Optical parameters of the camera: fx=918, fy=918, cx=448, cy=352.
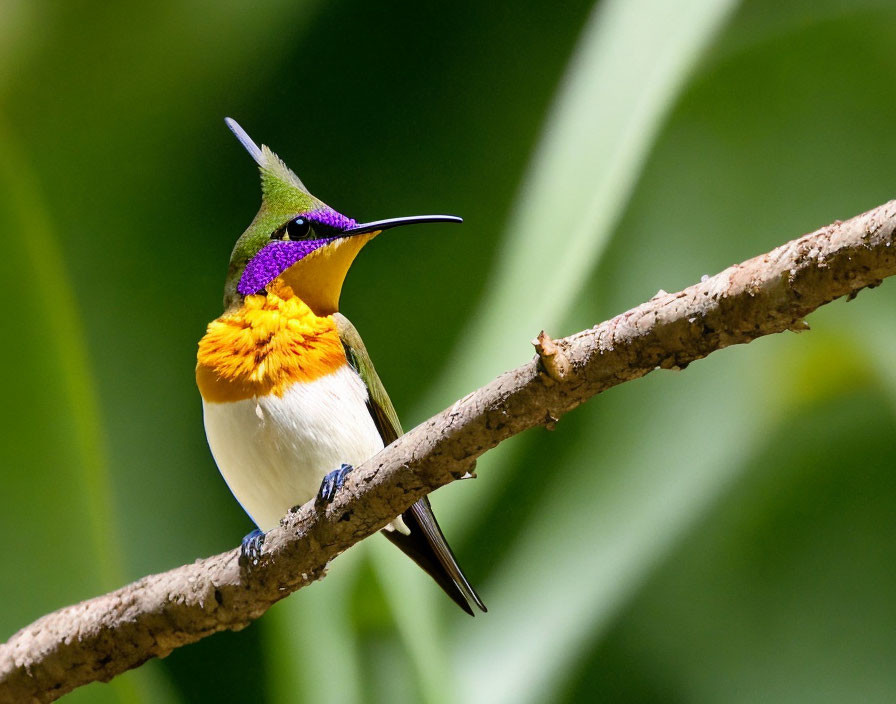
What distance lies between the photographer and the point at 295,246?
1523 mm

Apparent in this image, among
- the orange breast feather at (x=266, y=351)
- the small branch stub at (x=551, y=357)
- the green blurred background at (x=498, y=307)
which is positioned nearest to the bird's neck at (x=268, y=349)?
the orange breast feather at (x=266, y=351)

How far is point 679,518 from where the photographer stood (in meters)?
2.46

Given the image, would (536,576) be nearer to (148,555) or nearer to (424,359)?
(424,359)

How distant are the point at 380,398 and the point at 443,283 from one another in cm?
75

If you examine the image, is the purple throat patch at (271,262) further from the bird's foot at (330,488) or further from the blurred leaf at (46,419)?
the blurred leaf at (46,419)

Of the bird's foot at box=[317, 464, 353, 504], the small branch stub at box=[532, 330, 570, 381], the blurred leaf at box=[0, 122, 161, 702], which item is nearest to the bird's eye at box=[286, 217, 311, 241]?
the bird's foot at box=[317, 464, 353, 504]

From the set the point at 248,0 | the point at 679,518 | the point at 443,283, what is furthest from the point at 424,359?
the point at 248,0

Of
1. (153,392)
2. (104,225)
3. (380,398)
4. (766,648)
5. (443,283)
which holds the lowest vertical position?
(766,648)

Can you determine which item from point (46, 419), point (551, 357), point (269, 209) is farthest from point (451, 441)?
point (46, 419)

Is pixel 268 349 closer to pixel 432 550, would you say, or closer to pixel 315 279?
pixel 315 279

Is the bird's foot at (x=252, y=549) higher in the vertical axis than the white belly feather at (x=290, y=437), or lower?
lower

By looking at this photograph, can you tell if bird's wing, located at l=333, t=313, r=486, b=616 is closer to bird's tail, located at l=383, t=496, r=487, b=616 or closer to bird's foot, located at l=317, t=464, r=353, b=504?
bird's tail, located at l=383, t=496, r=487, b=616

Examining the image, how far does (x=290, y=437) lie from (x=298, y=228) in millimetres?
354

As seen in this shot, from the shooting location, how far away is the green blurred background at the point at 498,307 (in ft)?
7.54
